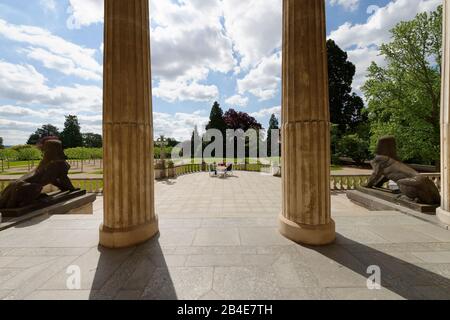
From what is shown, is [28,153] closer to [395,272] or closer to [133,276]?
[133,276]

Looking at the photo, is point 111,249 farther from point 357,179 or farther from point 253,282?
point 357,179

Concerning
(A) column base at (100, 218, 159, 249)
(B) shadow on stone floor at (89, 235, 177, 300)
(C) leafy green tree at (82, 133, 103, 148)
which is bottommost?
(B) shadow on stone floor at (89, 235, 177, 300)

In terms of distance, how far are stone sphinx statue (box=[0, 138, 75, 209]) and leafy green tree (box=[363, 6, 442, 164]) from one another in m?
18.9

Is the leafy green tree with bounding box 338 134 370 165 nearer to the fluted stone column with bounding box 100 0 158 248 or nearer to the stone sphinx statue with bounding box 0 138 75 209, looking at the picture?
the fluted stone column with bounding box 100 0 158 248

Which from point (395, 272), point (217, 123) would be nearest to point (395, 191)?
point (395, 272)

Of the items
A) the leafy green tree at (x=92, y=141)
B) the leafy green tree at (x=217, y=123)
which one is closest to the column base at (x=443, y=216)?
the leafy green tree at (x=217, y=123)

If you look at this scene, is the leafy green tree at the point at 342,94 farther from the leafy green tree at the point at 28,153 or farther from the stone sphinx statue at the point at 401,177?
the leafy green tree at the point at 28,153

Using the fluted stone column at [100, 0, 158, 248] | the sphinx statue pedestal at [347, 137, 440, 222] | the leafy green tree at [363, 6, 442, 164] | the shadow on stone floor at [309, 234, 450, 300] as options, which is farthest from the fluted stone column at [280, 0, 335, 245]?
the leafy green tree at [363, 6, 442, 164]

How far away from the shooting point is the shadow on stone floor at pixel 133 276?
286cm

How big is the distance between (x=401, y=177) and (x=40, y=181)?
487 inches

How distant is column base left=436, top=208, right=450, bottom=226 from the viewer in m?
5.27

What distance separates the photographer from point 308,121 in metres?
4.30

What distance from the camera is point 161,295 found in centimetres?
283

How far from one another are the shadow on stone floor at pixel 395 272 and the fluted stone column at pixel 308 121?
18.2 inches
